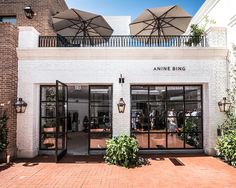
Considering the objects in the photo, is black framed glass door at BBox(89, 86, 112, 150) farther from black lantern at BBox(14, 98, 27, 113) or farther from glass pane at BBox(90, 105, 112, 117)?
black lantern at BBox(14, 98, 27, 113)

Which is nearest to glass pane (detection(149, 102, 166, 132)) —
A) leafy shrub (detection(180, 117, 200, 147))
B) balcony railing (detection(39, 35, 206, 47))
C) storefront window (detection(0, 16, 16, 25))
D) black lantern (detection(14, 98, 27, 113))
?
leafy shrub (detection(180, 117, 200, 147))

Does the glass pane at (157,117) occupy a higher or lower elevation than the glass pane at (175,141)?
higher

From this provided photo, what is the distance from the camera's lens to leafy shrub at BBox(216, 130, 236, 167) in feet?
28.2

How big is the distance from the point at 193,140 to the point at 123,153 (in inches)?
154

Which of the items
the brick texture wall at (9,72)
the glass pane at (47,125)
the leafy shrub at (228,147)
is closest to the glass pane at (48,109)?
the glass pane at (47,125)

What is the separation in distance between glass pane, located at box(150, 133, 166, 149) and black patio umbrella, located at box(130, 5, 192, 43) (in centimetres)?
478

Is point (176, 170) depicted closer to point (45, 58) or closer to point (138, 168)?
point (138, 168)

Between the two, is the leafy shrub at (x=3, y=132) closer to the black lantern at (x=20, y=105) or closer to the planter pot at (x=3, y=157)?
the planter pot at (x=3, y=157)

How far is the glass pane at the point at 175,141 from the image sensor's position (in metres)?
11.0

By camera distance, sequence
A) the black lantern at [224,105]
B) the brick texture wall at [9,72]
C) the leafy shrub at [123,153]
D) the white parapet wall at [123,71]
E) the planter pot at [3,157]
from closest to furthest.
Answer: the leafy shrub at [123,153]
the planter pot at [3,157]
the brick texture wall at [9,72]
the black lantern at [224,105]
the white parapet wall at [123,71]

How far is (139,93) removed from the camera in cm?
1098

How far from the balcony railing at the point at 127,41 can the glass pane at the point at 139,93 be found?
1937mm

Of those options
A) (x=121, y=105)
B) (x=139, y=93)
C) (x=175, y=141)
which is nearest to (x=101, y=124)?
(x=121, y=105)

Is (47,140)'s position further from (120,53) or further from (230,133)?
(230,133)
